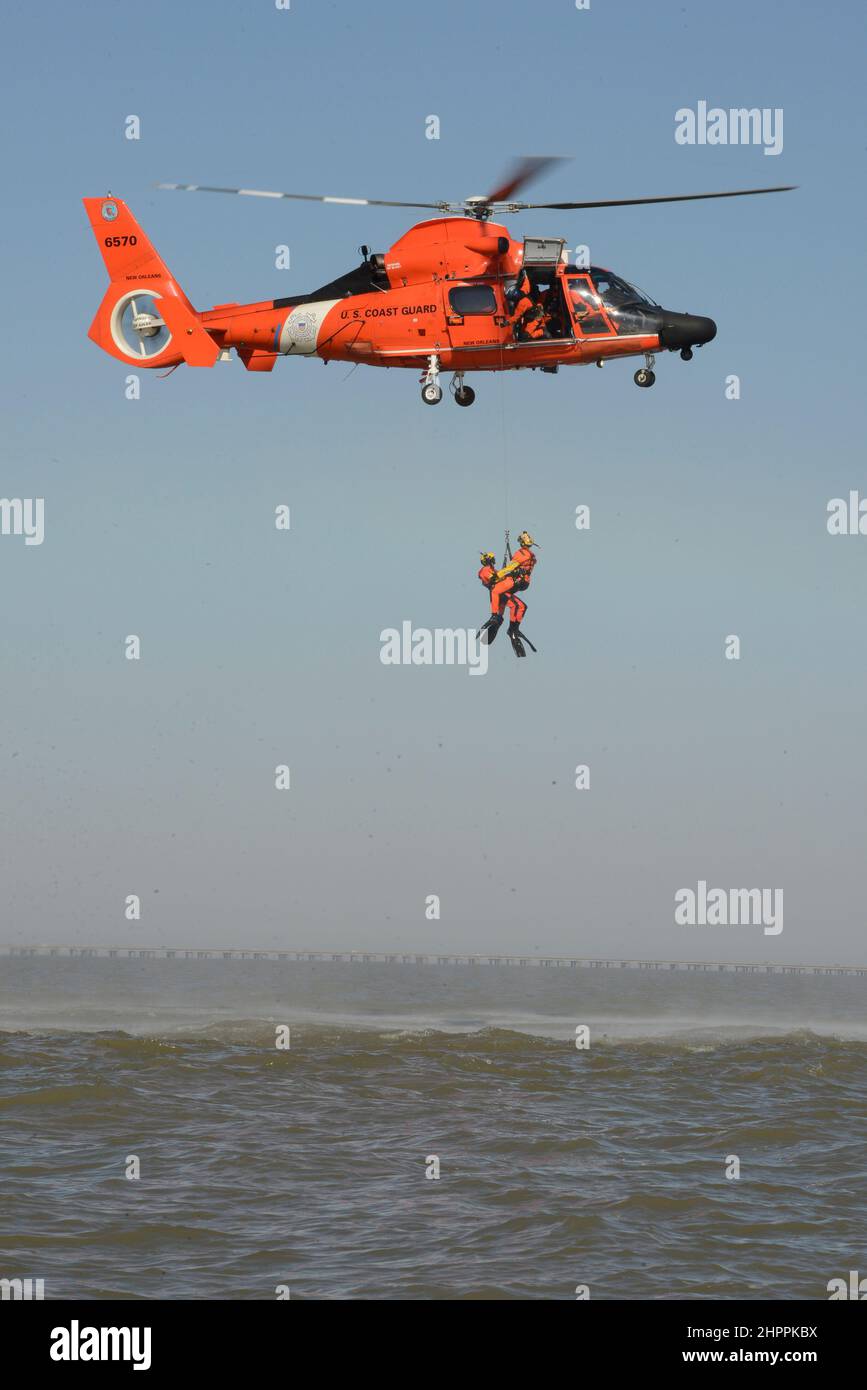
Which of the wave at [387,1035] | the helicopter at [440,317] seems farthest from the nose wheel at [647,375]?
the wave at [387,1035]

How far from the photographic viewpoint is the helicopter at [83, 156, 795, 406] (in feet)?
93.6

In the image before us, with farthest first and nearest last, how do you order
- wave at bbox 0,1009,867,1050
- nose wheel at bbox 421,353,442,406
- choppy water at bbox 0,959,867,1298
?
wave at bbox 0,1009,867,1050 < nose wheel at bbox 421,353,442,406 < choppy water at bbox 0,959,867,1298

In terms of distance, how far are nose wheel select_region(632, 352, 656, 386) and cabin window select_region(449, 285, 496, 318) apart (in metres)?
3.21

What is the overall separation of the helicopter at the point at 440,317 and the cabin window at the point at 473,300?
0.07 feet

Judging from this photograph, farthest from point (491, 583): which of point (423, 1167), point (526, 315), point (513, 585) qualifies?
point (423, 1167)

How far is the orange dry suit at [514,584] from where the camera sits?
29.0 metres

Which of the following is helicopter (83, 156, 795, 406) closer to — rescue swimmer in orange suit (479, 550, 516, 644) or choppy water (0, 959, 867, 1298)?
rescue swimmer in orange suit (479, 550, 516, 644)

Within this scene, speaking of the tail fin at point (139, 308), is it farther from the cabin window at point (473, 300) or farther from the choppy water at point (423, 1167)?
the choppy water at point (423, 1167)

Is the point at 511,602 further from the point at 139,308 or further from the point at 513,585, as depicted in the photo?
the point at 139,308

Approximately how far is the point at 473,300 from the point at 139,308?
23.3ft

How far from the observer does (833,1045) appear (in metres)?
50.9

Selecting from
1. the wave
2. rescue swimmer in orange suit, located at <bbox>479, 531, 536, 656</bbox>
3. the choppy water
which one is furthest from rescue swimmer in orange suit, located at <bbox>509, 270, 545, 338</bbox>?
the wave

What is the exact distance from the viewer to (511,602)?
29.1 metres
